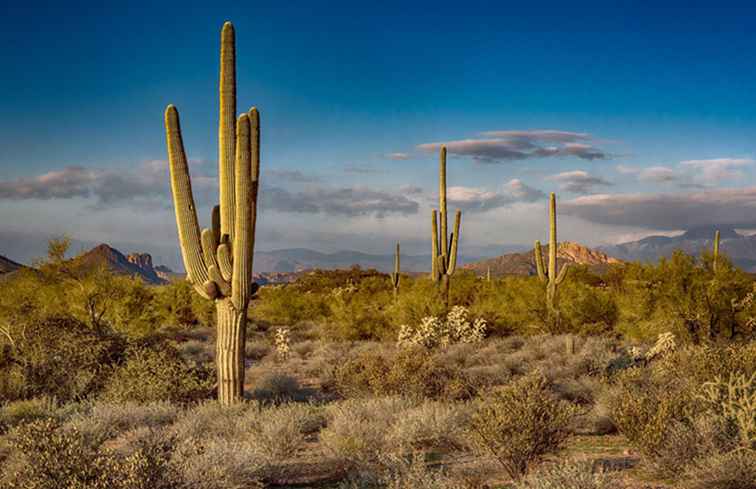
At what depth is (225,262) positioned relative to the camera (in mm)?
11000

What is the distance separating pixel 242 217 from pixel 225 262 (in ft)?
2.69

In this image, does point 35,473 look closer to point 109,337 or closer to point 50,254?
point 109,337

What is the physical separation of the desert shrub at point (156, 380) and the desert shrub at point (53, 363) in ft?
1.63

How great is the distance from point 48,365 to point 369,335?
1364 centimetres

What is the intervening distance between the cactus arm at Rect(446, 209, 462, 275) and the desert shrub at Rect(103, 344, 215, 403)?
12.0 meters

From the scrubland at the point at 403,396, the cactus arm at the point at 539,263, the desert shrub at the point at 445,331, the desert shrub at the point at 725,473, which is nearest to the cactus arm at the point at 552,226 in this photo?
the cactus arm at the point at 539,263

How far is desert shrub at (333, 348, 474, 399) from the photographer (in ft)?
37.4

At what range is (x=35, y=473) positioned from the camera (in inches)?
209

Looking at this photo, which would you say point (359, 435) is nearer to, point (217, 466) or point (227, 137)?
point (217, 466)

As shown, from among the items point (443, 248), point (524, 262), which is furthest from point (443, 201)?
point (524, 262)

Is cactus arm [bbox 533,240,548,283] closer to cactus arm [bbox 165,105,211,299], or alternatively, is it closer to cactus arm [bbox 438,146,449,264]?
cactus arm [bbox 438,146,449,264]

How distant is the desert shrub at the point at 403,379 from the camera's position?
1139 centimetres

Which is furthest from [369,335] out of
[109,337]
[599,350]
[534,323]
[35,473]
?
[35,473]

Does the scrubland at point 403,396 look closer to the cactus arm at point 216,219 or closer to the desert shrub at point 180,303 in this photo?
the cactus arm at point 216,219
